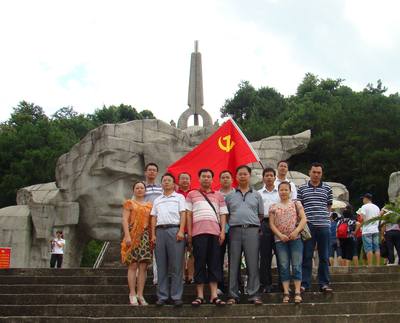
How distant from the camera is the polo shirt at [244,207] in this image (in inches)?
300

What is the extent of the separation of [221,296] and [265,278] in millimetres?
604

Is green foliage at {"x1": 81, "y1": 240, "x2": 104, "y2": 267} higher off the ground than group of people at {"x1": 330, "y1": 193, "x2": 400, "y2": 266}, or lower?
higher

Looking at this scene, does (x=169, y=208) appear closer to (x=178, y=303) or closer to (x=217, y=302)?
(x=178, y=303)

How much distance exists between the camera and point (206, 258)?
298 inches

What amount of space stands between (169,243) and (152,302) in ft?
3.46

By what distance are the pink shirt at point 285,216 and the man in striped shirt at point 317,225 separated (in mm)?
346

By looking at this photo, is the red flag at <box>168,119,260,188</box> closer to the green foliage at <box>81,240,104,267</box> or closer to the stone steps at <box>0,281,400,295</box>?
the stone steps at <box>0,281,400,295</box>

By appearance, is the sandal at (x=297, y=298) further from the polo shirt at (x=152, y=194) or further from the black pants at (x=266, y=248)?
the polo shirt at (x=152, y=194)

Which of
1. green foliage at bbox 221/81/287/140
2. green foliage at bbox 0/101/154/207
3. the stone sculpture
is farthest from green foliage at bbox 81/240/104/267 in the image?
the stone sculpture

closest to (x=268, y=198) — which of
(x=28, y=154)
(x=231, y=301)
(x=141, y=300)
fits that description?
(x=231, y=301)

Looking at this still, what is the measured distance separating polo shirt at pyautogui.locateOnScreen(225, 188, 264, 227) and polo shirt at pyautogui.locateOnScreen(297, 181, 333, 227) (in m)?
0.69

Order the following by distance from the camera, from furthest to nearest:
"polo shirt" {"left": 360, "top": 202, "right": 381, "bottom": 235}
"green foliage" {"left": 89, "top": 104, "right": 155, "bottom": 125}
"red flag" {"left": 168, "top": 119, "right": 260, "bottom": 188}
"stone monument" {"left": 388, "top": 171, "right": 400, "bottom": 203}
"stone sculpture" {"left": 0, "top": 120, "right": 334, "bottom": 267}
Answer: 1. "green foliage" {"left": 89, "top": 104, "right": 155, "bottom": 125}
2. "stone monument" {"left": 388, "top": 171, "right": 400, "bottom": 203}
3. "stone sculpture" {"left": 0, "top": 120, "right": 334, "bottom": 267}
4. "polo shirt" {"left": 360, "top": 202, "right": 381, "bottom": 235}
5. "red flag" {"left": 168, "top": 119, "right": 260, "bottom": 188}

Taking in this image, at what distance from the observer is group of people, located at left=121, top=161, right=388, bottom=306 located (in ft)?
24.7

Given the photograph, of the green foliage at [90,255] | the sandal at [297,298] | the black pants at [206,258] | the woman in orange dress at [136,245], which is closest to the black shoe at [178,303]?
the black pants at [206,258]
